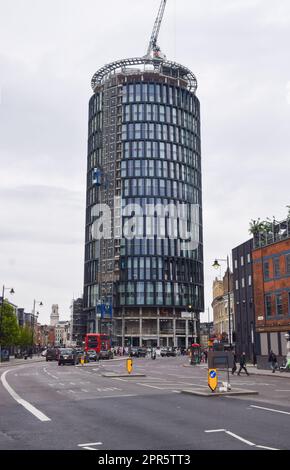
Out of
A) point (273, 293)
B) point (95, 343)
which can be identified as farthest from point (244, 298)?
point (95, 343)

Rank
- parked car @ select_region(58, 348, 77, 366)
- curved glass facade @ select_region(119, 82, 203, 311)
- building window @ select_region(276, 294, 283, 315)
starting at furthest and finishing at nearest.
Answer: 1. curved glass facade @ select_region(119, 82, 203, 311)
2. parked car @ select_region(58, 348, 77, 366)
3. building window @ select_region(276, 294, 283, 315)

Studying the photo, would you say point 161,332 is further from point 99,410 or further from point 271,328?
point 99,410

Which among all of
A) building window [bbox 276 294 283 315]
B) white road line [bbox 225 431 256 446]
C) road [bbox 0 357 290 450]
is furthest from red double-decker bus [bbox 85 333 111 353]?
white road line [bbox 225 431 256 446]

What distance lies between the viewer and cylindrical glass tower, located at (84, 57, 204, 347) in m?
146

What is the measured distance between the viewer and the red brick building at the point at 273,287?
2200 inches

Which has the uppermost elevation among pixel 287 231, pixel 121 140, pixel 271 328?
pixel 121 140

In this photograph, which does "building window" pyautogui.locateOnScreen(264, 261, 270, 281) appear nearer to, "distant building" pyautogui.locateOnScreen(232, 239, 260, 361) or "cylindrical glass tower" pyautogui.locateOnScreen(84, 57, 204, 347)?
"distant building" pyautogui.locateOnScreen(232, 239, 260, 361)

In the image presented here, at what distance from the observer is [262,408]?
18875mm

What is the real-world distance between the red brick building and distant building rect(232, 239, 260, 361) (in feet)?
50.8

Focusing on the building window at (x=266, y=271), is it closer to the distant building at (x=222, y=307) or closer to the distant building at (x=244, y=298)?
the distant building at (x=244, y=298)

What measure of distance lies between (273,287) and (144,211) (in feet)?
296
